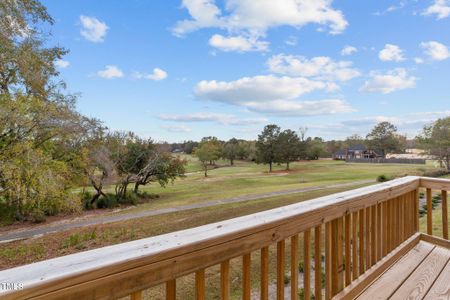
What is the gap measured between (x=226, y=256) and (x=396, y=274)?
2.01 metres

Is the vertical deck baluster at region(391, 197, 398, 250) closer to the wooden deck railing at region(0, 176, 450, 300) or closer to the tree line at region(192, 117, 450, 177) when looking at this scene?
the wooden deck railing at region(0, 176, 450, 300)

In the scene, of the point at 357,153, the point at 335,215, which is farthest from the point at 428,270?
the point at 357,153

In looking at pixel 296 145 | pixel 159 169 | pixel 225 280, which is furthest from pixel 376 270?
pixel 296 145

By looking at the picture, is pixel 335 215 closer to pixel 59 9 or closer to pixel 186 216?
pixel 186 216

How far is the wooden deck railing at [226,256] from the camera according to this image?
0.68m

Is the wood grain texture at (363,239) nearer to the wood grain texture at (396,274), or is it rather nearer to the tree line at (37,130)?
the wood grain texture at (396,274)

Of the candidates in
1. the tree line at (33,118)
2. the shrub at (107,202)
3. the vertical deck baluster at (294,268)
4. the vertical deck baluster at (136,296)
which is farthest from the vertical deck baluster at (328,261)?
the shrub at (107,202)

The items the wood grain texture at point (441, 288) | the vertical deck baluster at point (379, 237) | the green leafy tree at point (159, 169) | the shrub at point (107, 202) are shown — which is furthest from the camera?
the green leafy tree at point (159, 169)

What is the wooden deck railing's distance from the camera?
2.22 feet

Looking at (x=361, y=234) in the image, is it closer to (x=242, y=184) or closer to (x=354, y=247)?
(x=354, y=247)

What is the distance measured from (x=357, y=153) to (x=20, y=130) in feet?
173

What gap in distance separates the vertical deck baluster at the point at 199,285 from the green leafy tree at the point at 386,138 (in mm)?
52033

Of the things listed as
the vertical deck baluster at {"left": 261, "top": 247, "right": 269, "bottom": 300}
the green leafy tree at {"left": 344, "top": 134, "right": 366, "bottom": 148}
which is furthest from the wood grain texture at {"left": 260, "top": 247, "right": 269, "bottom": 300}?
the green leafy tree at {"left": 344, "top": 134, "right": 366, "bottom": 148}

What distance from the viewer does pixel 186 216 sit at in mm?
9680
